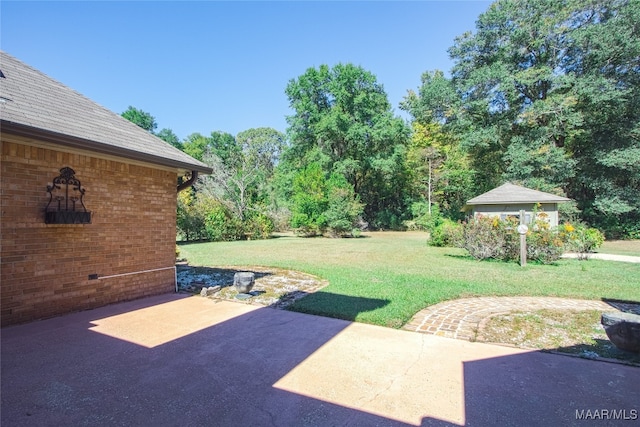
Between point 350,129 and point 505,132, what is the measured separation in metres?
13.0

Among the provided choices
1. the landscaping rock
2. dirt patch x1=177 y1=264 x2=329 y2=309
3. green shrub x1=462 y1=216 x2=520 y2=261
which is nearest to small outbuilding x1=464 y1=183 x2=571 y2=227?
green shrub x1=462 y1=216 x2=520 y2=261

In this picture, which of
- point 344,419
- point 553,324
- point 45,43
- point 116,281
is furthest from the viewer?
point 45,43

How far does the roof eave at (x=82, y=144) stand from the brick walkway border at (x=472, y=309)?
5.06 meters

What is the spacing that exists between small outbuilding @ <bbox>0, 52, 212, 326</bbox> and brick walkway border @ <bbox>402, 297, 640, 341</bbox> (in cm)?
495

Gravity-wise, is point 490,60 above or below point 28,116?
above

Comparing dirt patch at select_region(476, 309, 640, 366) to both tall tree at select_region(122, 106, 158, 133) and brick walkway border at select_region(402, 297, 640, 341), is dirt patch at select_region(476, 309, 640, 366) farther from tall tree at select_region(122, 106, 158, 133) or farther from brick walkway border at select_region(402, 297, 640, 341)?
tall tree at select_region(122, 106, 158, 133)

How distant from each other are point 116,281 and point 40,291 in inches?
41.1

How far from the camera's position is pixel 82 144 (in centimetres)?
432

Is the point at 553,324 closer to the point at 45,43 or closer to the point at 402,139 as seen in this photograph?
the point at 45,43

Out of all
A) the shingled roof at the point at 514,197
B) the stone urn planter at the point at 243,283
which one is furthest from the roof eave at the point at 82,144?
the shingled roof at the point at 514,197

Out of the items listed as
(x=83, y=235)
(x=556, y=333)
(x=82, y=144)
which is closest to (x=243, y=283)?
(x=83, y=235)

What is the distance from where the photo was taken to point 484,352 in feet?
11.3

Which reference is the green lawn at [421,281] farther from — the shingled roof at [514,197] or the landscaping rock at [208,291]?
the shingled roof at [514,197]

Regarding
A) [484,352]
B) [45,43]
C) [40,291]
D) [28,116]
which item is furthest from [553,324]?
[45,43]
